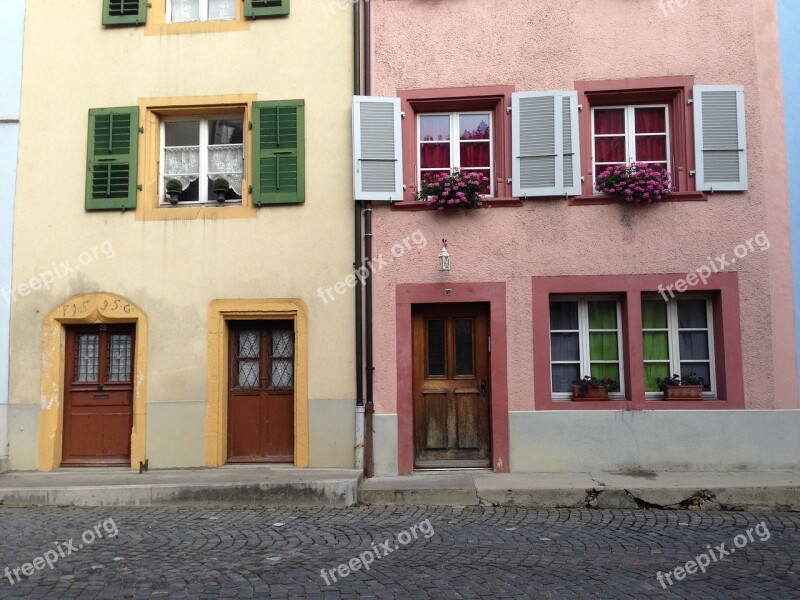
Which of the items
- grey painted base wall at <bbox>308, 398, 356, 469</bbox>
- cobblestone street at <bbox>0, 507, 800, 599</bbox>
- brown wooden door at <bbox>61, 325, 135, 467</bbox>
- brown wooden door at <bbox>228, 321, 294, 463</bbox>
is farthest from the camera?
brown wooden door at <bbox>61, 325, 135, 467</bbox>

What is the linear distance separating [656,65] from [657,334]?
348 centimetres

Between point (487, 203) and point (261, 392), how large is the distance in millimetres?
3892

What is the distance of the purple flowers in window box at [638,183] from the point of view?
8.45 metres

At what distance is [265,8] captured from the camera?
9.17 meters

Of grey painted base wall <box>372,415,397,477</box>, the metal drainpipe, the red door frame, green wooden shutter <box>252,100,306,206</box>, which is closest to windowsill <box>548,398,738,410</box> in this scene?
the red door frame

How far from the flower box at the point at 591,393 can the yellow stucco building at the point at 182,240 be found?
2876mm

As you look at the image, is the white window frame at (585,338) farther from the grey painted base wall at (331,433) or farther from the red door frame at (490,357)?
the grey painted base wall at (331,433)

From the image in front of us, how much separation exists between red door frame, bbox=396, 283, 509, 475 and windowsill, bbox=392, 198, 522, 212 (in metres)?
1.01

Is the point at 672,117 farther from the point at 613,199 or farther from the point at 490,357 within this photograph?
the point at 490,357

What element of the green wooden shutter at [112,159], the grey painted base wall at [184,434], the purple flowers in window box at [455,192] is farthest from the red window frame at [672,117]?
the green wooden shutter at [112,159]

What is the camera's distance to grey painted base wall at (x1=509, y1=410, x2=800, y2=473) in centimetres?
831

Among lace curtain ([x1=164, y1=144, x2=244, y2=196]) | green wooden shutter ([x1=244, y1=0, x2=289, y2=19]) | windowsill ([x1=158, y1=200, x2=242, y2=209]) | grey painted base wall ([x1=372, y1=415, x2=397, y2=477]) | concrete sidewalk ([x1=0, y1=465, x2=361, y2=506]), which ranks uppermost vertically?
green wooden shutter ([x1=244, y1=0, x2=289, y2=19])

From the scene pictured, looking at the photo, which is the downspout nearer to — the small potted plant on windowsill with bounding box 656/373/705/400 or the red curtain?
the red curtain

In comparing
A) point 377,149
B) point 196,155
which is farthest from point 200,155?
point 377,149
